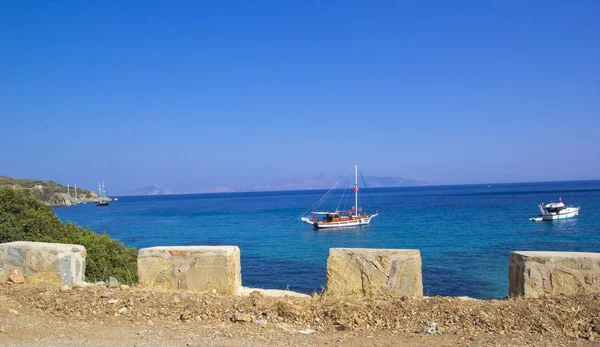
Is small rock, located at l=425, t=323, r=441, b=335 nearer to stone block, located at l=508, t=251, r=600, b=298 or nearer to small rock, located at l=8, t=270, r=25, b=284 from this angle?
stone block, located at l=508, t=251, r=600, b=298

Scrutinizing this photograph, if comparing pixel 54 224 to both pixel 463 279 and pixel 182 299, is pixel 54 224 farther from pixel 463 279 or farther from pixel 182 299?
pixel 463 279

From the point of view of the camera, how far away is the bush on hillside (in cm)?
1284

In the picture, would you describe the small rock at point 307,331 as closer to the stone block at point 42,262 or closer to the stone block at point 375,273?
the stone block at point 375,273

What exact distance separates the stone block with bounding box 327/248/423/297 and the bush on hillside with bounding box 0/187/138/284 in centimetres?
768

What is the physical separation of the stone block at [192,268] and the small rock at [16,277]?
1935 mm

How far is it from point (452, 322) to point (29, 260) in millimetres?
6680

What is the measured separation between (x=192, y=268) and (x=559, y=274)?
538 centimetres

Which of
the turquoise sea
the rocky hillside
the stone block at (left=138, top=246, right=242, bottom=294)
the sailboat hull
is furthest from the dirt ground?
the rocky hillside

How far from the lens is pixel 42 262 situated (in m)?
7.19

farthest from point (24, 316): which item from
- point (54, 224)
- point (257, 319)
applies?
point (54, 224)

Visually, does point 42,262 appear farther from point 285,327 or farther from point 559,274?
point 559,274

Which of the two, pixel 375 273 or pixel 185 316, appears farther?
pixel 375 273

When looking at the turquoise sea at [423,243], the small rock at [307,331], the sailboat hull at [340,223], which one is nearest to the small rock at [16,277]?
the small rock at [307,331]

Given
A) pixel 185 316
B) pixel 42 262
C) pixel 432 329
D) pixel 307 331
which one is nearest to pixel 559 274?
pixel 432 329
